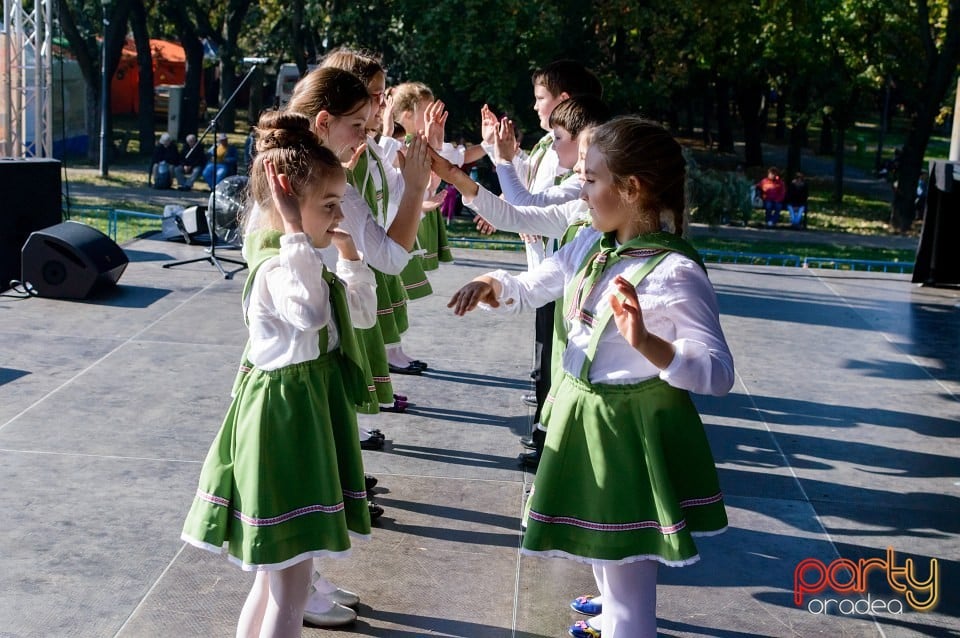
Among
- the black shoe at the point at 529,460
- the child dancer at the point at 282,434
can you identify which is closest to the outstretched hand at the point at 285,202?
the child dancer at the point at 282,434

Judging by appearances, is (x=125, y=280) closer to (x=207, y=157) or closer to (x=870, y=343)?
(x=870, y=343)

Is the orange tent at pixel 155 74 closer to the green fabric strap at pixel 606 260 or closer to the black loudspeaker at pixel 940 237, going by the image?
the black loudspeaker at pixel 940 237

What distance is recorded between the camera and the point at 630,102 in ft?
75.6

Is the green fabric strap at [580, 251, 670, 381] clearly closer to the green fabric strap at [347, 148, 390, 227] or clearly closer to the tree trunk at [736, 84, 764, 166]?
the green fabric strap at [347, 148, 390, 227]

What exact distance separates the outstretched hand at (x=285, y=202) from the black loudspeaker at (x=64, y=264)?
5834mm

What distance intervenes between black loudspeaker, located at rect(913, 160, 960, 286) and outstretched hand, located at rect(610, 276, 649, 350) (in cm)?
868

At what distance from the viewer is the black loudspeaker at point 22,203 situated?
941cm

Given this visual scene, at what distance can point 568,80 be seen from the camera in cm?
506

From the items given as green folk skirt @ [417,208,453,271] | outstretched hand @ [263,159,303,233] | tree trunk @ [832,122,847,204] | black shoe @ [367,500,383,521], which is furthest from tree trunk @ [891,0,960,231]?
outstretched hand @ [263,159,303,233]

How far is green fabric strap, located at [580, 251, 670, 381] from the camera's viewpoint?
3.01m

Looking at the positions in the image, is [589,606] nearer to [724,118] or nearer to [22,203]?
[22,203]

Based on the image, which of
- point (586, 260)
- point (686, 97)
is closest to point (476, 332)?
point (586, 260)

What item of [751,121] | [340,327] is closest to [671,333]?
[340,327]

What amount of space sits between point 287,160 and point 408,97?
3879 mm
